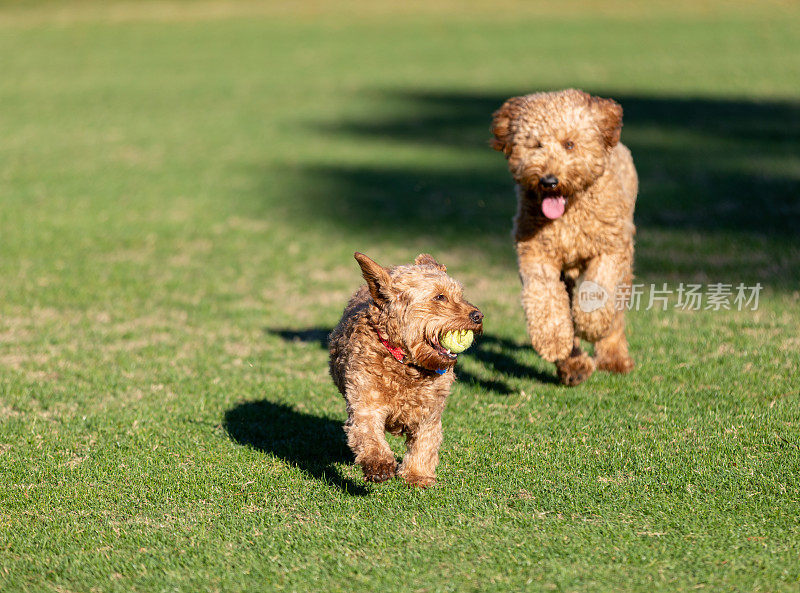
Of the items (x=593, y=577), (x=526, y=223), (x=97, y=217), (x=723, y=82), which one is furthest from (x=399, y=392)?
(x=723, y=82)

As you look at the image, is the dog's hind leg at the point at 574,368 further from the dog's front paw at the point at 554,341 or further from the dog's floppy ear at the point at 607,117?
the dog's floppy ear at the point at 607,117

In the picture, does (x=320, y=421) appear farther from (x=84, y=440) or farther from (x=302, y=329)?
(x=302, y=329)

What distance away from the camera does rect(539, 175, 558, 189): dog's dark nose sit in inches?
262

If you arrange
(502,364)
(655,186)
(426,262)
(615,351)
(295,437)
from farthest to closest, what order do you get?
(655,186) → (502,364) → (615,351) → (295,437) → (426,262)

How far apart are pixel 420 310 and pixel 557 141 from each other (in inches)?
84.2

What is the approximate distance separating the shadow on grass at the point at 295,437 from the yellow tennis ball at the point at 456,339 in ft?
3.58

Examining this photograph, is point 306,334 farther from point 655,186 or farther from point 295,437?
point 655,186

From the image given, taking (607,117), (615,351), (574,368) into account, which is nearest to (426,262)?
(607,117)

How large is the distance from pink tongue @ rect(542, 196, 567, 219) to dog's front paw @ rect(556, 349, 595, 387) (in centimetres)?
112

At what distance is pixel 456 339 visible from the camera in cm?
515

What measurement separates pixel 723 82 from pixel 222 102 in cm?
1173

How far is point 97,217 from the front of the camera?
13922 millimetres

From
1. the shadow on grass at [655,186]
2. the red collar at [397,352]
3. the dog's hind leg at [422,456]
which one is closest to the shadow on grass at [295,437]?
the dog's hind leg at [422,456]

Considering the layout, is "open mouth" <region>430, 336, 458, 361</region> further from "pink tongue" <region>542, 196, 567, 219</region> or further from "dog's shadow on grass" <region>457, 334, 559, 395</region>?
"dog's shadow on grass" <region>457, 334, 559, 395</region>
